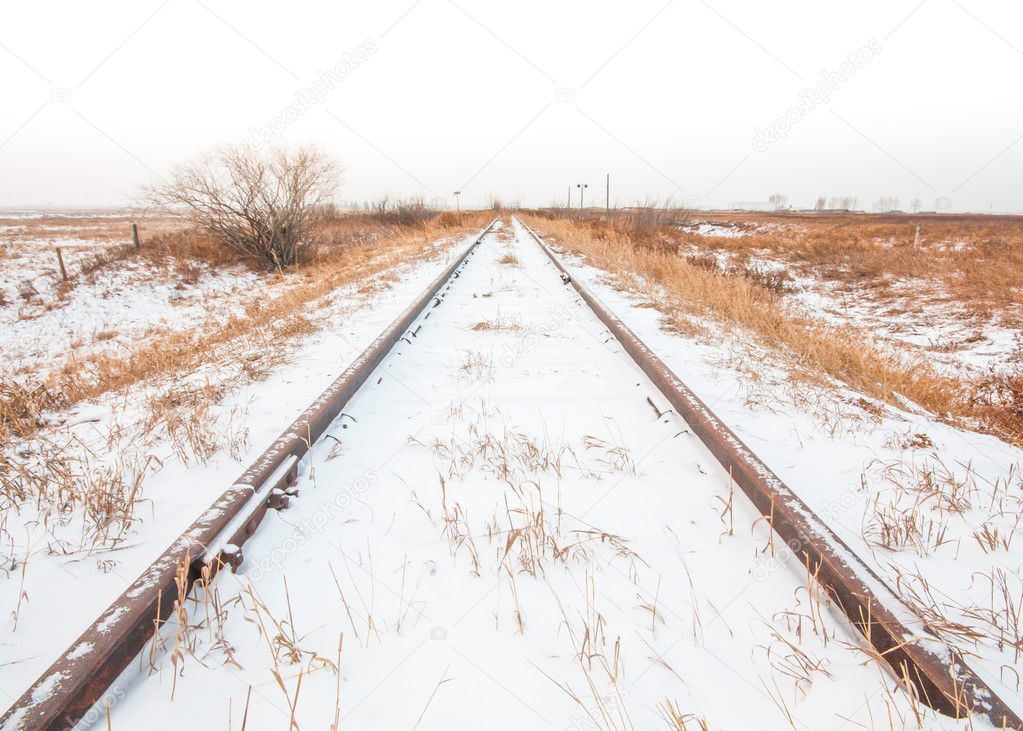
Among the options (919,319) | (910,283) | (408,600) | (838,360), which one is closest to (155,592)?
(408,600)

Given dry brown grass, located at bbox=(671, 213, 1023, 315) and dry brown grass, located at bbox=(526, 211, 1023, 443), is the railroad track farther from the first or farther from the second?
dry brown grass, located at bbox=(671, 213, 1023, 315)

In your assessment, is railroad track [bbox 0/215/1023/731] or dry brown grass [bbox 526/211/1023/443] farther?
dry brown grass [bbox 526/211/1023/443]

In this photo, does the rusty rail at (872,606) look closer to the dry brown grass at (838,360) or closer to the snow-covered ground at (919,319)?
the dry brown grass at (838,360)

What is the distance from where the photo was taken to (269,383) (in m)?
3.94

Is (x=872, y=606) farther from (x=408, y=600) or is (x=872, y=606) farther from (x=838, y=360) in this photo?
(x=838, y=360)

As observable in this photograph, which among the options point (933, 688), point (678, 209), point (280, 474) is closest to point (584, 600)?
point (933, 688)

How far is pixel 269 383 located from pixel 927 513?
13.6ft

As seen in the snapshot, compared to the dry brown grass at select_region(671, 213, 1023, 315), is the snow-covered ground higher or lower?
lower

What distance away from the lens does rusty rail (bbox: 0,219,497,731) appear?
1145mm

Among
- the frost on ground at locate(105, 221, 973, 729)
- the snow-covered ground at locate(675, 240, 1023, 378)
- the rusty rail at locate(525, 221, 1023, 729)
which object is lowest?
the snow-covered ground at locate(675, 240, 1023, 378)

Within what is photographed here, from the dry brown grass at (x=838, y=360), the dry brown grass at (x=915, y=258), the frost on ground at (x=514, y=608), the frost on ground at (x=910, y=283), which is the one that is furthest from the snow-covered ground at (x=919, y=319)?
the frost on ground at (x=514, y=608)

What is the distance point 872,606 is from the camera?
1.40m

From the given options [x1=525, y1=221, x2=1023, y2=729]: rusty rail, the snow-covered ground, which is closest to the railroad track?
[x1=525, y1=221, x2=1023, y2=729]: rusty rail

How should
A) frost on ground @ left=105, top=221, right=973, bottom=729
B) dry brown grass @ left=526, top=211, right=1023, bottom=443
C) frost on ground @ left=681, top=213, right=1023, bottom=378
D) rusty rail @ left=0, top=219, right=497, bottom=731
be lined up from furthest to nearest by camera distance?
1. frost on ground @ left=681, top=213, right=1023, bottom=378
2. dry brown grass @ left=526, top=211, right=1023, bottom=443
3. frost on ground @ left=105, top=221, right=973, bottom=729
4. rusty rail @ left=0, top=219, right=497, bottom=731
